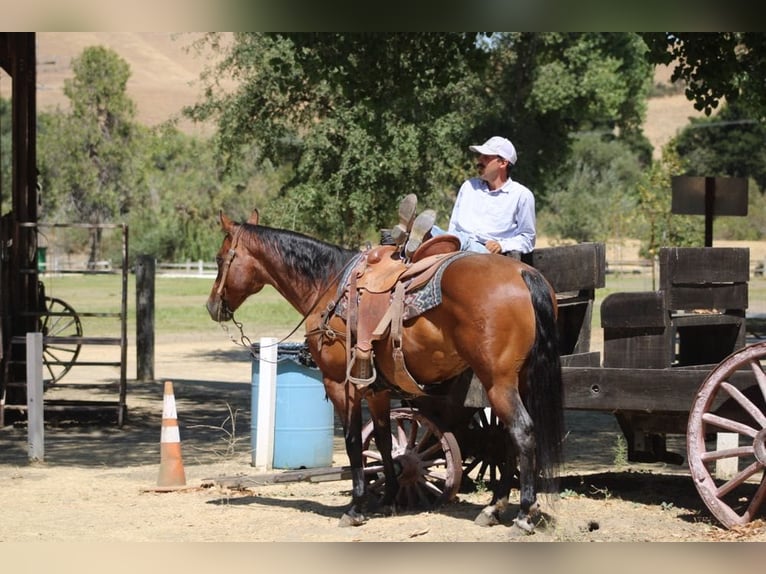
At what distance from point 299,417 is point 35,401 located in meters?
2.65

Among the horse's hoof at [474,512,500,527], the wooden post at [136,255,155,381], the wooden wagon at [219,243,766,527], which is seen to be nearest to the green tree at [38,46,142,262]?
the wooden post at [136,255,155,381]

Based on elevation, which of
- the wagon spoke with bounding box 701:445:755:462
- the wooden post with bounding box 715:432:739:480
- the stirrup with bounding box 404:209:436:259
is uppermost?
the stirrup with bounding box 404:209:436:259

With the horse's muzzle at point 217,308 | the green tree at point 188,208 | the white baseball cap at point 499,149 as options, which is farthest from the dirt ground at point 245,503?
the green tree at point 188,208

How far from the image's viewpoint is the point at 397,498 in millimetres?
8133

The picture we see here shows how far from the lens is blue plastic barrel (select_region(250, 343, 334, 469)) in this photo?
33.0 feet

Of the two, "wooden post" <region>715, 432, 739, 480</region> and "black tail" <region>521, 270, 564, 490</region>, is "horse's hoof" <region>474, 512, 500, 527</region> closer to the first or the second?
"black tail" <region>521, 270, 564, 490</region>

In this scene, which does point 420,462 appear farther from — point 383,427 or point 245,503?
point 245,503

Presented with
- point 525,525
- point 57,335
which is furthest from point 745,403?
point 57,335

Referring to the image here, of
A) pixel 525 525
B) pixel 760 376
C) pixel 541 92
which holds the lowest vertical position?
pixel 525 525

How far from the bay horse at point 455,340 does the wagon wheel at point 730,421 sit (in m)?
0.83

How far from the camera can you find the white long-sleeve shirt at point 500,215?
792 cm

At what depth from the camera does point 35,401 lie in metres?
10.9

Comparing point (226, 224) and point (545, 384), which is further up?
point (226, 224)

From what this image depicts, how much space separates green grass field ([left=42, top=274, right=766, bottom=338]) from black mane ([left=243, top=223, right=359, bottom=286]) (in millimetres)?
16411
